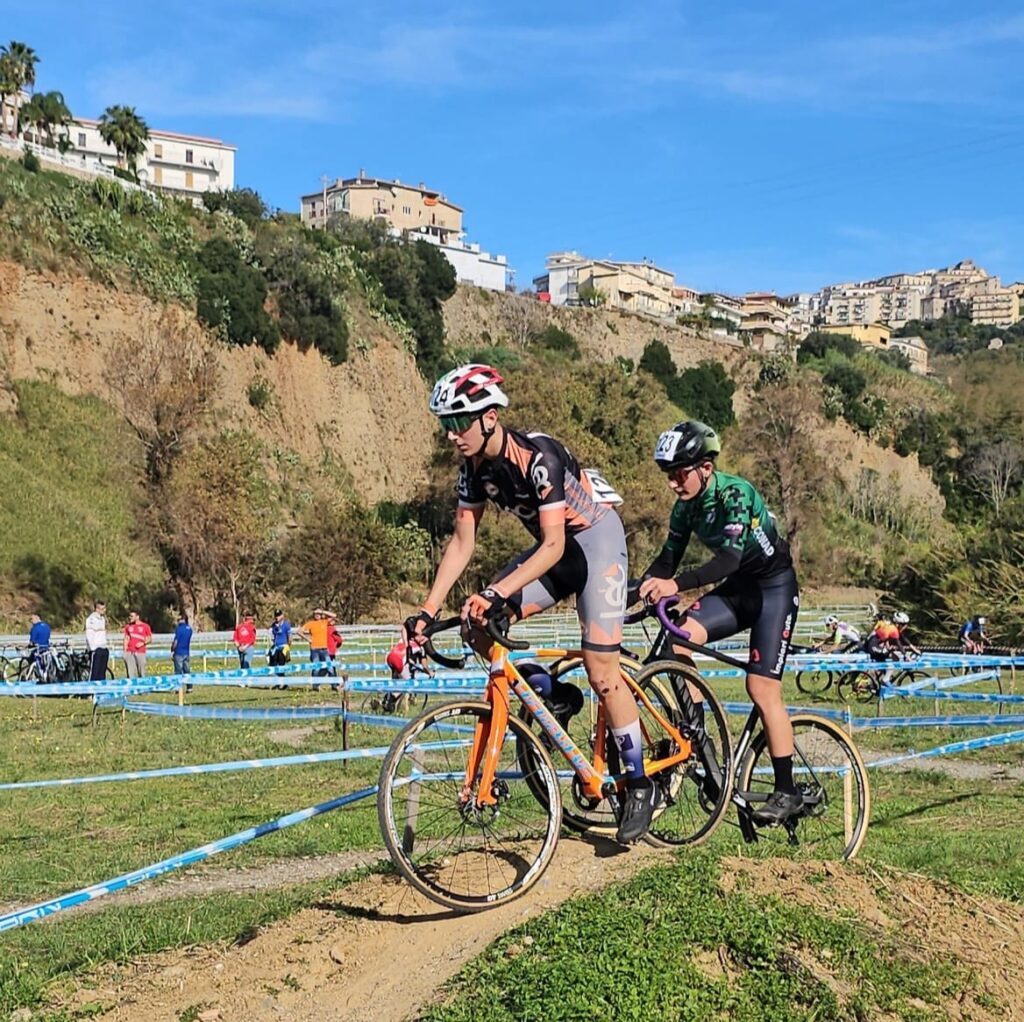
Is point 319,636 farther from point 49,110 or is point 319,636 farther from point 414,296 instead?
point 49,110

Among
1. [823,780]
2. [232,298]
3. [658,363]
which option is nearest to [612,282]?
[658,363]

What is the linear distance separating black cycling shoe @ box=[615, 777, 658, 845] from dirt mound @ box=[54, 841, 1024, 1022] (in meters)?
0.11

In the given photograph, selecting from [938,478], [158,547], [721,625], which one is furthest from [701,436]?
[938,478]

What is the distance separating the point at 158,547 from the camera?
46.2 m

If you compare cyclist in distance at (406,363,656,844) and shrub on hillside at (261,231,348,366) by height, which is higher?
shrub on hillside at (261,231,348,366)

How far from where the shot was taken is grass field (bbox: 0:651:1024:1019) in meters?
6.42

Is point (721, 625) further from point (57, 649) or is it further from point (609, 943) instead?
point (57, 649)

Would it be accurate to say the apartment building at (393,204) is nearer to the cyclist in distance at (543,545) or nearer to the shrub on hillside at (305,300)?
the shrub on hillside at (305,300)

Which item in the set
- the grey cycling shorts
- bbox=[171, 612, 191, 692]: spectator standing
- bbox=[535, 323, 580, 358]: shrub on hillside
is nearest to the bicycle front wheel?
the grey cycling shorts

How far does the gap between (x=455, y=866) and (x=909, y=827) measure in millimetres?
5997

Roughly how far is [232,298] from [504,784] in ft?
190

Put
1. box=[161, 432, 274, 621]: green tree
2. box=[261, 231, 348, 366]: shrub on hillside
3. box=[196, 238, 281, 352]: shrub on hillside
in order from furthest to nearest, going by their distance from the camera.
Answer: box=[261, 231, 348, 366]: shrub on hillside
box=[196, 238, 281, 352]: shrub on hillside
box=[161, 432, 274, 621]: green tree

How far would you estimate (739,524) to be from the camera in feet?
23.0

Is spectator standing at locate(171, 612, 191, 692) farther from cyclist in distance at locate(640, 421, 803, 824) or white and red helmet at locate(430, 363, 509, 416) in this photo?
white and red helmet at locate(430, 363, 509, 416)
